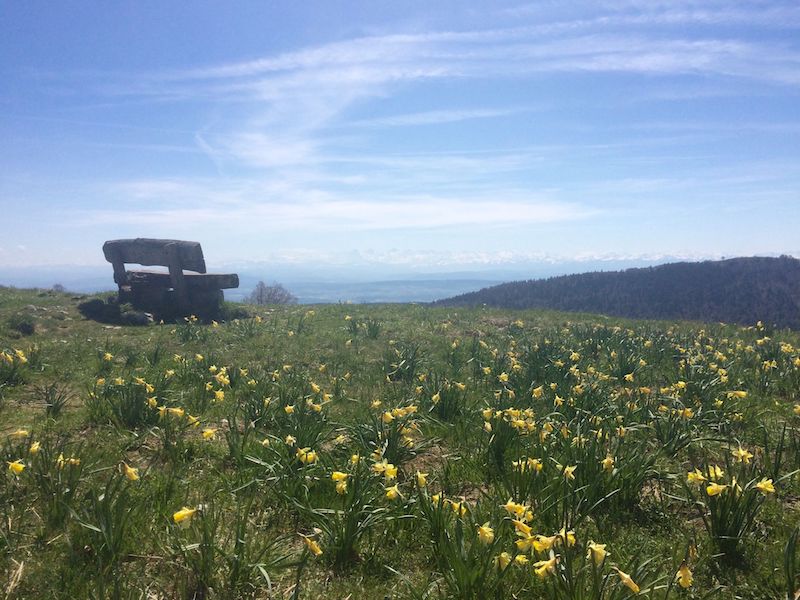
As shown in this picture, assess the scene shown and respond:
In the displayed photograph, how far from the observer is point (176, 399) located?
6215 mm

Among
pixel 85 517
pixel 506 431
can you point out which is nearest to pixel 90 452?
pixel 85 517

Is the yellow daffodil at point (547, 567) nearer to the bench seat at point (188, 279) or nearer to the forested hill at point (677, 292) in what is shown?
the bench seat at point (188, 279)

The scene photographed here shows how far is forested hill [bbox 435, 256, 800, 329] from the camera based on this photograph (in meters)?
70.1

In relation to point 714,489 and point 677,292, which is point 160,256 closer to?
point 714,489

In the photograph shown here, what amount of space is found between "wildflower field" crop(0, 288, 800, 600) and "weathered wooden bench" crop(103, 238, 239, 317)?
20.4 feet

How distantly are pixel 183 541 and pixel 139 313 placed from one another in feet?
41.0

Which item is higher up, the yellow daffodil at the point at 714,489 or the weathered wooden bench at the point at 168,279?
the weathered wooden bench at the point at 168,279

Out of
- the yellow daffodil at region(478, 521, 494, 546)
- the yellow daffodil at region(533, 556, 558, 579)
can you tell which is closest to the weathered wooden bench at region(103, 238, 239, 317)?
the yellow daffodil at region(478, 521, 494, 546)

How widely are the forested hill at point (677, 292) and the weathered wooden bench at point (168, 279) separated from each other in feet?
177

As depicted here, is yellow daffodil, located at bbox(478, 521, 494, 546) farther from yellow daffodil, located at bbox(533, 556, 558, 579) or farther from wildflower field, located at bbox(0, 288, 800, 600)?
yellow daffodil, located at bbox(533, 556, 558, 579)

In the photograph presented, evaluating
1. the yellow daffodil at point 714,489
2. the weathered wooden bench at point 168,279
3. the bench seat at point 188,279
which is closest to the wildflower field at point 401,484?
the yellow daffodil at point 714,489

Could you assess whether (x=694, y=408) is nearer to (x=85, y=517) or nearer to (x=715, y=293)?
(x=85, y=517)

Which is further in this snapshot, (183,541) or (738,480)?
(738,480)

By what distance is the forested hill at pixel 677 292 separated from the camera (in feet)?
230
